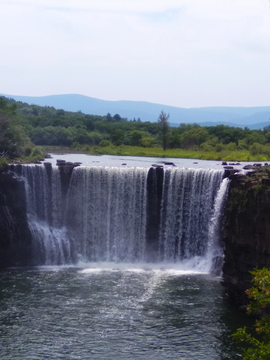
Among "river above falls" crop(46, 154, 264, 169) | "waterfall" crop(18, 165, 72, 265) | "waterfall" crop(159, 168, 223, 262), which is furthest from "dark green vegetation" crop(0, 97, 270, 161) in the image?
"waterfall" crop(159, 168, 223, 262)

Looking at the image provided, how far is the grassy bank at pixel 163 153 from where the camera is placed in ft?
170

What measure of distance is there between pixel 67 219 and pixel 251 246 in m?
13.3

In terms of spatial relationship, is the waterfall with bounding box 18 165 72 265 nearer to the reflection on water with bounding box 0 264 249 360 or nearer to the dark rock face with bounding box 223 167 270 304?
the reflection on water with bounding box 0 264 249 360

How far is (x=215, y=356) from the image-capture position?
21891 millimetres

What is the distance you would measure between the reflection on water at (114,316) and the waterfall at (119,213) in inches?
135

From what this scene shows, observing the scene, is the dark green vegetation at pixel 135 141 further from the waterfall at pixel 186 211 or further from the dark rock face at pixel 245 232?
the dark rock face at pixel 245 232

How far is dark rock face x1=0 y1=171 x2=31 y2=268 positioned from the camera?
34.5 metres

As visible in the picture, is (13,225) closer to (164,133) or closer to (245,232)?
(245,232)

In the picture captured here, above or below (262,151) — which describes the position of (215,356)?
below

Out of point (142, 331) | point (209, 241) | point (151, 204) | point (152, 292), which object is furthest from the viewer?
point (151, 204)

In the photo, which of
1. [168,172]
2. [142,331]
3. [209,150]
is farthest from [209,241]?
[209,150]

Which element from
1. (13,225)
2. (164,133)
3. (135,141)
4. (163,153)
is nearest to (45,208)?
(13,225)

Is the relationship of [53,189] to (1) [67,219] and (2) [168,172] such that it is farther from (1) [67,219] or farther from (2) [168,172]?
(2) [168,172]

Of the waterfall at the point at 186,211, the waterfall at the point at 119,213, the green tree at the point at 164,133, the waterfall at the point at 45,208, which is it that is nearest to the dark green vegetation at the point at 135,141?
the green tree at the point at 164,133
